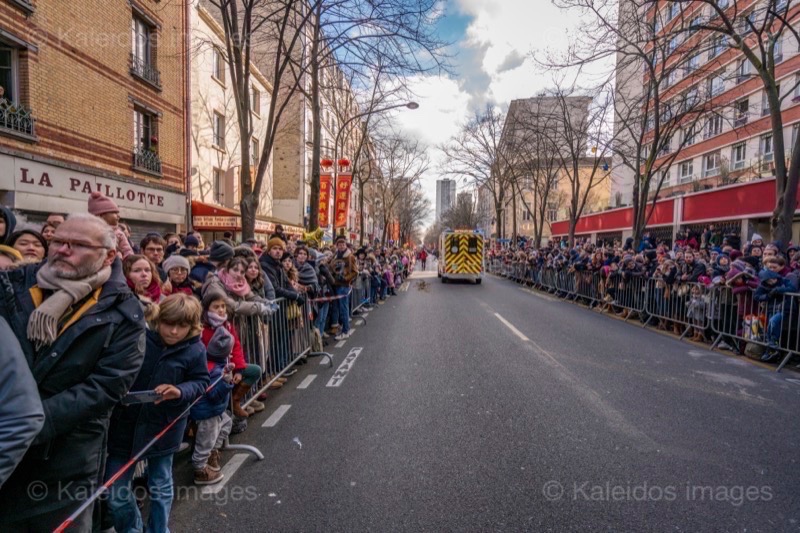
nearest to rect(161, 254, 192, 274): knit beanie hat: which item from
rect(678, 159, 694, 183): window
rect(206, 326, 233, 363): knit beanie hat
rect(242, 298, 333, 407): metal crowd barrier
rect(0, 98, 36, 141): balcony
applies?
rect(242, 298, 333, 407): metal crowd barrier

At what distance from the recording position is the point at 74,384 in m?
2.08

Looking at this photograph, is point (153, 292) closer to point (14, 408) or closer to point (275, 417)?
point (275, 417)

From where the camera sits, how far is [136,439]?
2.83 metres

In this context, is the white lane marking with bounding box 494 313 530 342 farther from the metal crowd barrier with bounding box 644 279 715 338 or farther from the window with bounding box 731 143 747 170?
the window with bounding box 731 143 747 170

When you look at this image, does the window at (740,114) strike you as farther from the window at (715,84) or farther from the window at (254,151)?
the window at (254,151)

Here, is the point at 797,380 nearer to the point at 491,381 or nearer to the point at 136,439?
the point at 491,381

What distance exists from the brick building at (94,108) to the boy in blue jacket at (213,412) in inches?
371

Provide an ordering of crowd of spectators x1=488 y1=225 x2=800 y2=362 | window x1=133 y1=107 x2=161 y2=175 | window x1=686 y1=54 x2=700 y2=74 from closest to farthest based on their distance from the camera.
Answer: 1. crowd of spectators x1=488 y1=225 x2=800 y2=362
2. window x1=686 y1=54 x2=700 y2=74
3. window x1=133 y1=107 x2=161 y2=175

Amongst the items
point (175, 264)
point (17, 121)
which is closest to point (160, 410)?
point (175, 264)

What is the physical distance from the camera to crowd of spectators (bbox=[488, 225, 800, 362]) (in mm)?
7719

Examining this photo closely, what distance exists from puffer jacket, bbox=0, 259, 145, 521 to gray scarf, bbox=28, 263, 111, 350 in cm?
5

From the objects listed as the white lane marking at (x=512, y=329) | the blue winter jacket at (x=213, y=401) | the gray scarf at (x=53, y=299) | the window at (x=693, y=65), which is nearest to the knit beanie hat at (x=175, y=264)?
the blue winter jacket at (x=213, y=401)

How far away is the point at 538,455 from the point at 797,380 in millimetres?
4950

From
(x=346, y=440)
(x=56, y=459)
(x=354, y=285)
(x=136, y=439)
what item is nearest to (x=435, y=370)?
(x=346, y=440)
